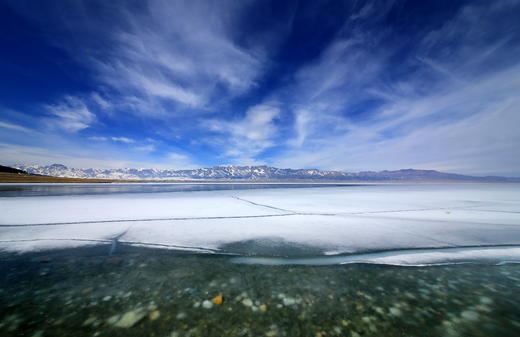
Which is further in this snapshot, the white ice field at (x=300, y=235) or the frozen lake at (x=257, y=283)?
the white ice field at (x=300, y=235)

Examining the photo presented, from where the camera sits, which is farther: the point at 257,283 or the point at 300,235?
the point at 300,235

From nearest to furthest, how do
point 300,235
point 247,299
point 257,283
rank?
1. point 247,299
2. point 257,283
3. point 300,235

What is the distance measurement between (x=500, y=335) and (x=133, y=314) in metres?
2.03

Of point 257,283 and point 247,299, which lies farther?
point 257,283

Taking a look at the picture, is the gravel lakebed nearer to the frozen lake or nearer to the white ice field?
the frozen lake

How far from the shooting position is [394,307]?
4.20 ft

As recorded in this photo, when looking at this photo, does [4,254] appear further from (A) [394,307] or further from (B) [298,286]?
(A) [394,307]

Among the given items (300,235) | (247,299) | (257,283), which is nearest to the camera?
(247,299)

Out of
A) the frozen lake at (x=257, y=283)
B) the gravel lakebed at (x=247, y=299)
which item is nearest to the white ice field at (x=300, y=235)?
the frozen lake at (x=257, y=283)

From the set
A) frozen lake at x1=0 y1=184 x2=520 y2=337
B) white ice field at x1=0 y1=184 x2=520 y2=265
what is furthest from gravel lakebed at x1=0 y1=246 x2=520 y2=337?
white ice field at x1=0 y1=184 x2=520 y2=265

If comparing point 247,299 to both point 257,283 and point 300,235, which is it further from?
point 300,235

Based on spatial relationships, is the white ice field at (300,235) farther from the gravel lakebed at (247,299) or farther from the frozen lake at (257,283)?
the gravel lakebed at (247,299)

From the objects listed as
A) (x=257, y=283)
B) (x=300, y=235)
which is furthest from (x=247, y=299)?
(x=300, y=235)

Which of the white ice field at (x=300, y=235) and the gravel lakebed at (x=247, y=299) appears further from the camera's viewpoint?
→ the white ice field at (x=300, y=235)
